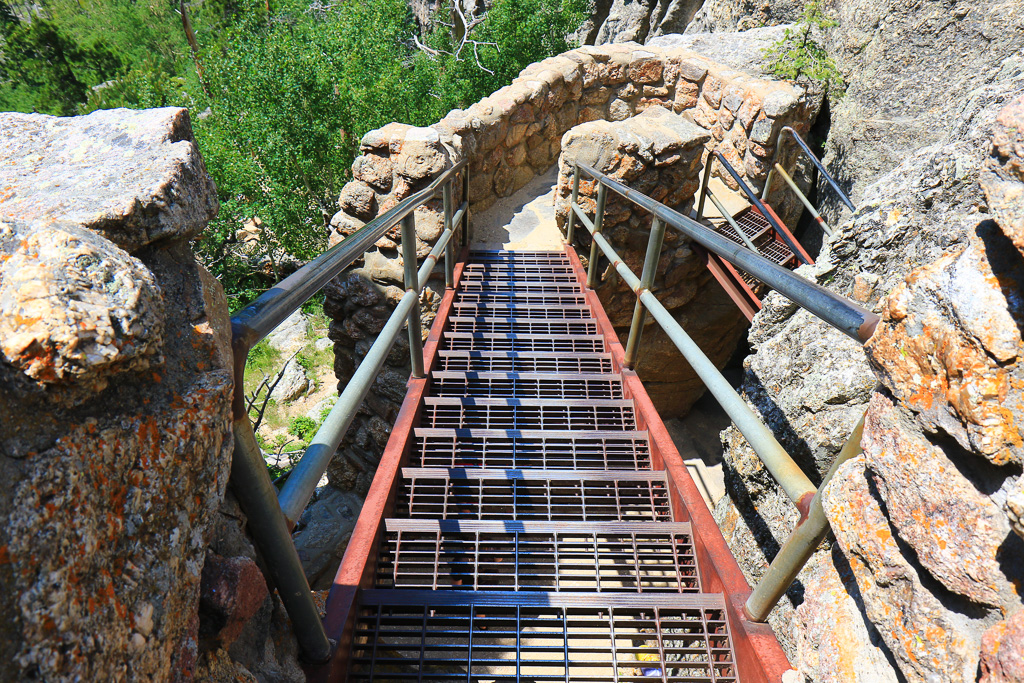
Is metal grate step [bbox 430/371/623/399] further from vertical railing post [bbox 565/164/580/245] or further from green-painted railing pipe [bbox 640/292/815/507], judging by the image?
vertical railing post [bbox 565/164/580/245]

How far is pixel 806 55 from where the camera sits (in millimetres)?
7586

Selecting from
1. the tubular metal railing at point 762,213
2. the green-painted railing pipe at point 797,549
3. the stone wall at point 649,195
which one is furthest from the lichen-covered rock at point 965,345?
the tubular metal railing at point 762,213

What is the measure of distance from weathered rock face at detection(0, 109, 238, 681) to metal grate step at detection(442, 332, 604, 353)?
2.78 meters

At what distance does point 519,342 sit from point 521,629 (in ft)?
7.74

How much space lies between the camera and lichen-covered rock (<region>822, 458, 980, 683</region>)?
2.41ft

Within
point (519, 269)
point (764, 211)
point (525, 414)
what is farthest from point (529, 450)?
point (764, 211)

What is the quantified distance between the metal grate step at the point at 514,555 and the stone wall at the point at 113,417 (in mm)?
970

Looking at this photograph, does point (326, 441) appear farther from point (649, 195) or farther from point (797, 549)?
point (649, 195)

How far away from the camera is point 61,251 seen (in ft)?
1.89

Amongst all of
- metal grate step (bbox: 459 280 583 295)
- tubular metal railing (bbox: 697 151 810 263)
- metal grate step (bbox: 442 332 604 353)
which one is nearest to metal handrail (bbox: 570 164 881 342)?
metal grate step (bbox: 442 332 604 353)

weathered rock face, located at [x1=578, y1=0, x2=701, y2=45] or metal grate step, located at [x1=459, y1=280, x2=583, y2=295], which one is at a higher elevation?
weathered rock face, located at [x1=578, y1=0, x2=701, y2=45]

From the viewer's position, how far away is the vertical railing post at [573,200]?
4.79 meters

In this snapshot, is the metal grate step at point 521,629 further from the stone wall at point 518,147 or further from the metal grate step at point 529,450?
the stone wall at point 518,147

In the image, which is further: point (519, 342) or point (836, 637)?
point (519, 342)
